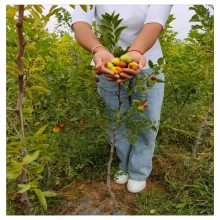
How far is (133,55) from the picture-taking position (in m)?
1.73

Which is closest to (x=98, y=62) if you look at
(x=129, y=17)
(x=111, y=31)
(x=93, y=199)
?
(x=111, y=31)

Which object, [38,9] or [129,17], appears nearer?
[38,9]

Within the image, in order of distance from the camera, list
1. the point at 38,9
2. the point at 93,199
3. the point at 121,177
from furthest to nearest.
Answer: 1. the point at 121,177
2. the point at 93,199
3. the point at 38,9

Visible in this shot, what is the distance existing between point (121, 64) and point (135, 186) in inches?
36.8

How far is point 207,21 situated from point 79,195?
124cm

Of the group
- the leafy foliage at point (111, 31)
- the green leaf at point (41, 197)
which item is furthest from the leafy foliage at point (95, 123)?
the green leaf at point (41, 197)

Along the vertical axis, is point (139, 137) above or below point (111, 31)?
below

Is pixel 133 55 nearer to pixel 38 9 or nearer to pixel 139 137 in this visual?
pixel 38 9

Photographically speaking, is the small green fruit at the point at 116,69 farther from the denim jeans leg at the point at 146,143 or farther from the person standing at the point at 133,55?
the denim jeans leg at the point at 146,143

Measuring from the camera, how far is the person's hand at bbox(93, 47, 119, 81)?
163cm

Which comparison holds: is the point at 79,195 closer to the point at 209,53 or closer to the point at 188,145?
the point at 188,145

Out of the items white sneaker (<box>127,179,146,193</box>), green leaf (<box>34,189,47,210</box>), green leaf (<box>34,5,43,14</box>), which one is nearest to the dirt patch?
white sneaker (<box>127,179,146,193</box>)

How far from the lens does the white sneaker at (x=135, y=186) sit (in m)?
2.27

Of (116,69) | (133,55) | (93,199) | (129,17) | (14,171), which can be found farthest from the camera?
(93,199)
